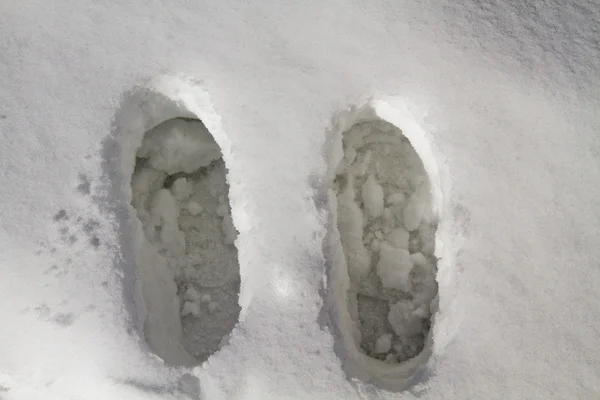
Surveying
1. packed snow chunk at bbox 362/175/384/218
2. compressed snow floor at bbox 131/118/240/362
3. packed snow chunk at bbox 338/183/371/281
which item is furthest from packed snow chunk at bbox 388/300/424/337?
compressed snow floor at bbox 131/118/240/362

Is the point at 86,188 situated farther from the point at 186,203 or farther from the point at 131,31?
the point at 131,31

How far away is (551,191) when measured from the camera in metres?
1.13

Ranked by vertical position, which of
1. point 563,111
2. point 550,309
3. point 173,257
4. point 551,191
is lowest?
point 173,257

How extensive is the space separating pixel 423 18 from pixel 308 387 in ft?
2.64

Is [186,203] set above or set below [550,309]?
below

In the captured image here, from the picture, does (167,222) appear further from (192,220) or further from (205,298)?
(205,298)

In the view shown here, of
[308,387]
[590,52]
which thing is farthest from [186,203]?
[590,52]

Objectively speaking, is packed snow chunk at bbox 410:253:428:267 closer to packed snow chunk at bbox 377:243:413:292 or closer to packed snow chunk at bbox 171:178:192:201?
packed snow chunk at bbox 377:243:413:292

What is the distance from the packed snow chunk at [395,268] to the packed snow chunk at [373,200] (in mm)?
87

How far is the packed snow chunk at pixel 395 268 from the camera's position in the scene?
4.16 feet

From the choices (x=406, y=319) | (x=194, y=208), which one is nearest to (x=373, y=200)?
(x=406, y=319)

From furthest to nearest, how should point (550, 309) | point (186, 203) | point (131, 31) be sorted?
1. point (186, 203)
2. point (131, 31)
3. point (550, 309)

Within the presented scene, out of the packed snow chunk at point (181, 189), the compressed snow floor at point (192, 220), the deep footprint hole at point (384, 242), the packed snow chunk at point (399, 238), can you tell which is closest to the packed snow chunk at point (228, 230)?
the compressed snow floor at point (192, 220)

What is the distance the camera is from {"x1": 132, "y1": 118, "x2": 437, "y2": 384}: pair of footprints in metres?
1.25
